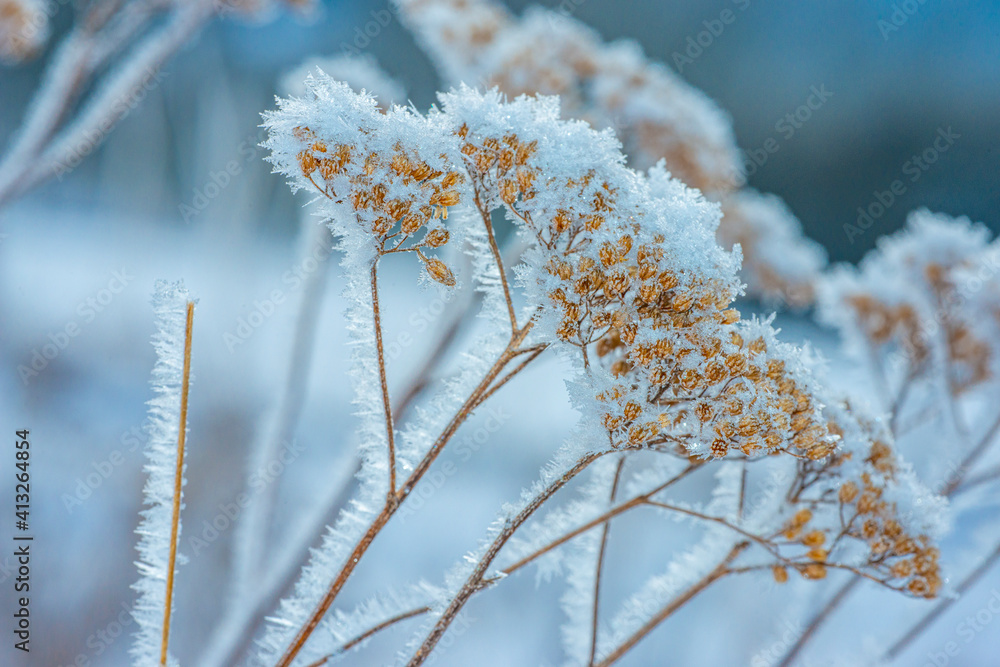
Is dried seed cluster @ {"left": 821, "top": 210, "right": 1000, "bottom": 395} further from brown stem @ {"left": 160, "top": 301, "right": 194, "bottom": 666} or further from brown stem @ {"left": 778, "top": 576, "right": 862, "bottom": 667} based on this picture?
brown stem @ {"left": 160, "top": 301, "right": 194, "bottom": 666}

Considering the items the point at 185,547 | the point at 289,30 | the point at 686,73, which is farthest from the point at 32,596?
the point at 686,73

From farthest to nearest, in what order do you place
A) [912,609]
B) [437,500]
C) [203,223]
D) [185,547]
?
[203,223] < [437,500] < [185,547] < [912,609]

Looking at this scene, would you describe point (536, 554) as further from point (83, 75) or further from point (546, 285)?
point (83, 75)

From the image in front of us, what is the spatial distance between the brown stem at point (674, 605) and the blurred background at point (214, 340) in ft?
1.35

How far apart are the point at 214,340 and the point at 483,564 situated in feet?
4.89

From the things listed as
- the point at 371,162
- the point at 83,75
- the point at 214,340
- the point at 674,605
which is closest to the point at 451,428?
the point at 371,162

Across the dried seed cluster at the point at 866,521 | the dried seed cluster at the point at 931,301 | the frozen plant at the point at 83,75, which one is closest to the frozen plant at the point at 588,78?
the dried seed cluster at the point at 931,301

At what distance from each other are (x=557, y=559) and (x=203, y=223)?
183cm

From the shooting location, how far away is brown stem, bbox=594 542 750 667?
45 centimetres

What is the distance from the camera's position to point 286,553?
0.74 meters

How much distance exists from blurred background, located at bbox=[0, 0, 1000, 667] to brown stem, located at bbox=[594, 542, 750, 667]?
412mm

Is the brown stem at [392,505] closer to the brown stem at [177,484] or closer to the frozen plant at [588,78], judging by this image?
the brown stem at [177,484]

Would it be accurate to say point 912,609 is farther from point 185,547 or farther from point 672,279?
point 185,547

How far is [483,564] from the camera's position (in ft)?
1.11
